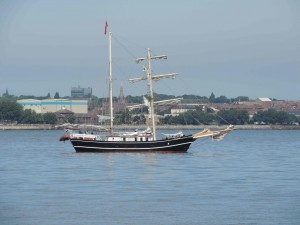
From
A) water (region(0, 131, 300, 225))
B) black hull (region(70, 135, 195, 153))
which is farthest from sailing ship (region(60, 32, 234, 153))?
water (region(0, 131, 300, 225))

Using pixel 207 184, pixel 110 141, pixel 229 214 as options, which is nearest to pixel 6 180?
pixel 207 184

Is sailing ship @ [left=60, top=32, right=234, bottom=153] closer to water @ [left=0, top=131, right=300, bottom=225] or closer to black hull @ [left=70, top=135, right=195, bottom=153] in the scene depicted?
black hull @ [left=70, top=135, right=195, bottom=153]

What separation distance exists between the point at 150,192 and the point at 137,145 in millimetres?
26904

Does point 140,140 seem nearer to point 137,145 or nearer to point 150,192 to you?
point 137,145

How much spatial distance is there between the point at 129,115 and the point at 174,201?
48.2 metres

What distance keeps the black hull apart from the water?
5.51 metres

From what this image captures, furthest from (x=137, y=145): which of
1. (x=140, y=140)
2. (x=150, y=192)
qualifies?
(x=150, y=192)

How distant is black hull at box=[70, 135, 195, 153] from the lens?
66.2 m

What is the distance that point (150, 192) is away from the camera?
39.2 m

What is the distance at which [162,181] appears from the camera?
145ft

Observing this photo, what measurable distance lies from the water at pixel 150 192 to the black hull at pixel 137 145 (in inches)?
→ 217

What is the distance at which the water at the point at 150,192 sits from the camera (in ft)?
106

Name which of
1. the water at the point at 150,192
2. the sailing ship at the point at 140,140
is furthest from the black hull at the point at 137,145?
the water at the point at 150,192

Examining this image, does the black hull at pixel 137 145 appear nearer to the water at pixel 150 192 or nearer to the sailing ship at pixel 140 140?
the sailing ship at pixel 140 140
